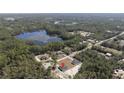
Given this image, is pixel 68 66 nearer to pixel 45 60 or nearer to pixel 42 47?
pixel 45 60

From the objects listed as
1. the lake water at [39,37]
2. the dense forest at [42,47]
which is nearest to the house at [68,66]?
the dense forest at [42,47]

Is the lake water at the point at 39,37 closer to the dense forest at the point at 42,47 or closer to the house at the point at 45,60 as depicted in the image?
the dense forest at the point at 42,47

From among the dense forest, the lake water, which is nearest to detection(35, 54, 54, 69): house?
the dense forest

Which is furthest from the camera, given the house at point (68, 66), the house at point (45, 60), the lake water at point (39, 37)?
the lake water at point (39, 37)

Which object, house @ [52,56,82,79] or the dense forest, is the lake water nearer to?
the dense forest
